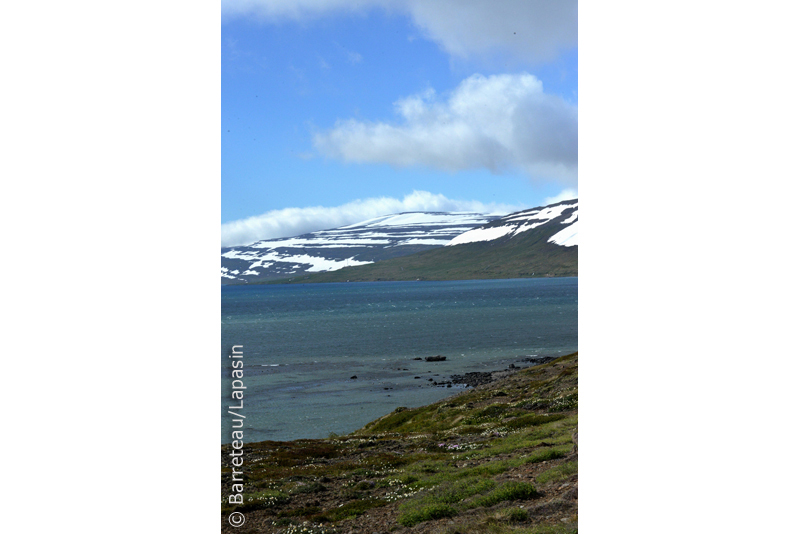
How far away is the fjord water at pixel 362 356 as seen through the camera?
114 ft

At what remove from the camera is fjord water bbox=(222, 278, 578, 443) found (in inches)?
Answer: 1366

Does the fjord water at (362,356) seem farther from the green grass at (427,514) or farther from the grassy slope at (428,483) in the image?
the green grass at (427,514)

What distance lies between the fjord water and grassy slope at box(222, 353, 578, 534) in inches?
103

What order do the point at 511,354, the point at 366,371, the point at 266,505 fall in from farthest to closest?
1. the point at 511,354
2. the point at 366,371
3. the point at 266,505

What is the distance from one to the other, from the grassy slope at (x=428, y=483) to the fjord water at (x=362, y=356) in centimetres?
261

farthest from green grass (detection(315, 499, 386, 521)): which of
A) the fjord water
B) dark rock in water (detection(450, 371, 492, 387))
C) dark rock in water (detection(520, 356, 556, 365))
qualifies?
dark rock in water (detection(520, 356, 556, 365))

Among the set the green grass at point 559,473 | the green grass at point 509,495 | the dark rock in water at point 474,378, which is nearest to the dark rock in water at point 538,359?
the dark rock in water at point 474,378

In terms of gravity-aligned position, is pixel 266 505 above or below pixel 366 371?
above

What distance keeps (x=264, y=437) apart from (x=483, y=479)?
22326 millimetres

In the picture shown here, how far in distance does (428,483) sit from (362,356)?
→ 54.1 m
